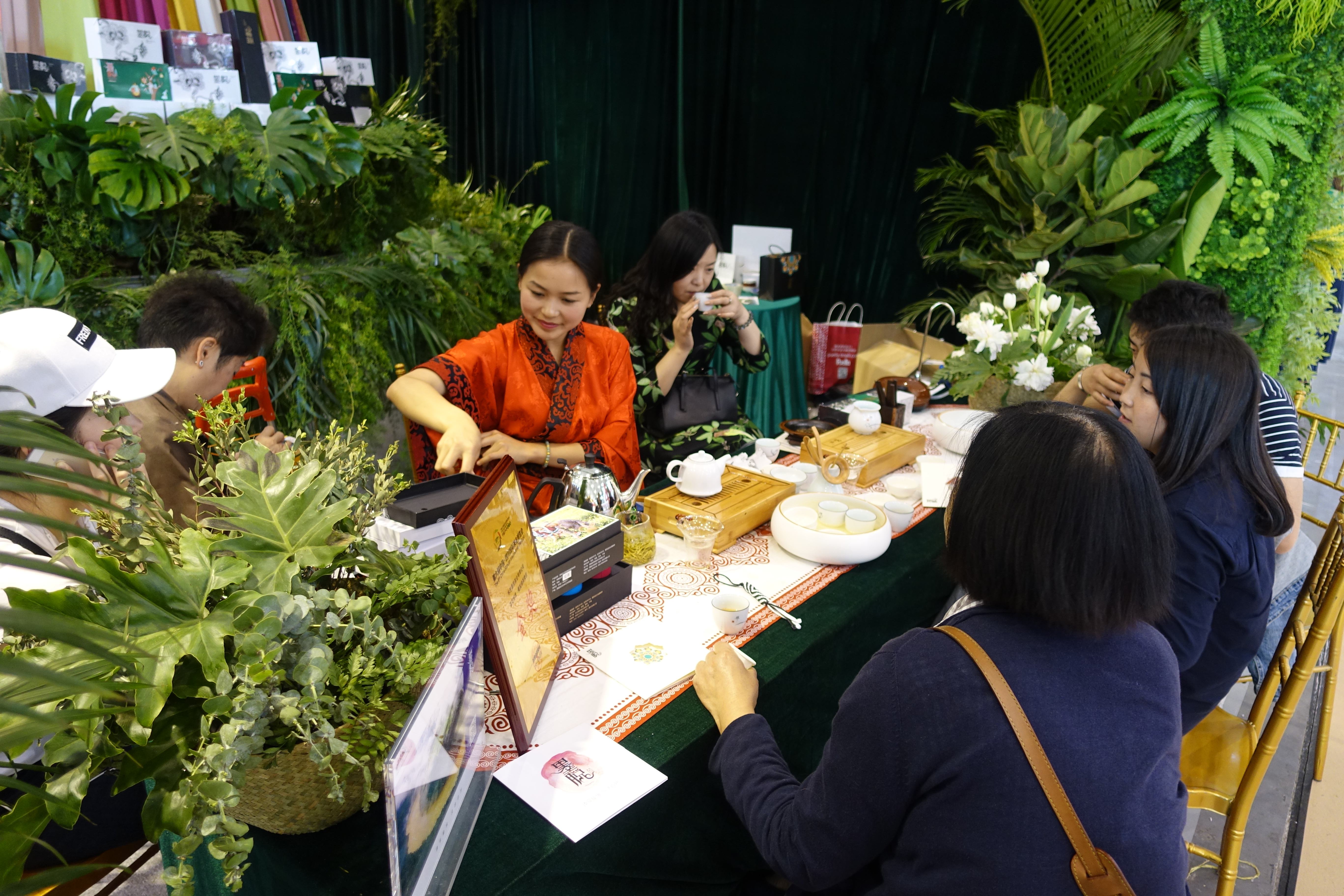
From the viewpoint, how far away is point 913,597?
1755 mm

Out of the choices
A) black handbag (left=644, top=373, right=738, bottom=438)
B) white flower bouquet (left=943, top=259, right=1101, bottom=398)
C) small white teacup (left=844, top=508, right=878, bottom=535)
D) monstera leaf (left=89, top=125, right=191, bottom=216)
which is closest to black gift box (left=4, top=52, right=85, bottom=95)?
monstera leaf (left=89, top=125, right=191, bottom=216)

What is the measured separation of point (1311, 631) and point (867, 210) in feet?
13.6

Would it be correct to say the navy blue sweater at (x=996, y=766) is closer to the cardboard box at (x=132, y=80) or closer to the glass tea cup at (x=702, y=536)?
the glass tea cup at (x=702, y=536)

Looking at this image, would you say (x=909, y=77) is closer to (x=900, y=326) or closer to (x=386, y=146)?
(x=900, y=326)

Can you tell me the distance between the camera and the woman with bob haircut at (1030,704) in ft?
2.69

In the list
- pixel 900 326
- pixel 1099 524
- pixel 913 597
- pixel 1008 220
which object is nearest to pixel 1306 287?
Answer: pixel 1008 220

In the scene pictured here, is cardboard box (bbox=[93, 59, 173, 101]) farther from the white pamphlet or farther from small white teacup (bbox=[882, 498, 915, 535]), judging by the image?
small white teacup (bbox=[882, 498, 915, 535])

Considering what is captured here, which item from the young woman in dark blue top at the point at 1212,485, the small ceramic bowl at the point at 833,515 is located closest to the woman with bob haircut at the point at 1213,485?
the young woman in dark blue top at the point at 1212,485

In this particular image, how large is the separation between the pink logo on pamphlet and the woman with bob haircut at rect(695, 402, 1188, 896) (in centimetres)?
29

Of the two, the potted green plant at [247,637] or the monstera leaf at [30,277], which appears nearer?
the potted green plant at [247,637]

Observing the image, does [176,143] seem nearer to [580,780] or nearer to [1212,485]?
[580,780]

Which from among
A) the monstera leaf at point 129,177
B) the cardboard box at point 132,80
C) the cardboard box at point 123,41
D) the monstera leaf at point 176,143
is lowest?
the monstera leaf at point 129,177

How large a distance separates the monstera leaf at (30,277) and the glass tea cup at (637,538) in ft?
6.76

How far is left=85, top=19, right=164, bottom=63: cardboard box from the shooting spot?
297 centimetres
